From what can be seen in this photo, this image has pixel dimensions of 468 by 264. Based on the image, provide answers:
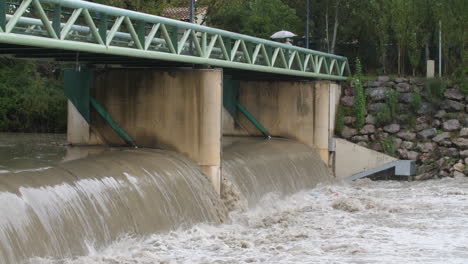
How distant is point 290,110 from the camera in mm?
31141

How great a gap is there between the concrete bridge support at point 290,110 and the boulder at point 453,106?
455cm

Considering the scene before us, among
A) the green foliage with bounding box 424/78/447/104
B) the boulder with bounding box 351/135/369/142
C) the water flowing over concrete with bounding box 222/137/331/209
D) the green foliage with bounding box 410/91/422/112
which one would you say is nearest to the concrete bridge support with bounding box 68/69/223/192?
the water flowing over concrete with bounding box 222/137/331/209

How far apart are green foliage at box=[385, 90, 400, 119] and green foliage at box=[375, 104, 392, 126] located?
0.37ft

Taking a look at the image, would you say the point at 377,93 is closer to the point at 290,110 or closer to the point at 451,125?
the point at 451,125

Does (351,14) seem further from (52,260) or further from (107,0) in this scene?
(52,260)

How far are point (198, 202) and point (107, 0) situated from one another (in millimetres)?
24649

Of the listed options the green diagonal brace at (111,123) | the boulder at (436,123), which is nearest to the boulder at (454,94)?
the boulder at (436,123)

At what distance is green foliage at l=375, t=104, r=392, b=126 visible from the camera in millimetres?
32000

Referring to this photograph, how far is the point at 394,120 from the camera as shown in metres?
32.0

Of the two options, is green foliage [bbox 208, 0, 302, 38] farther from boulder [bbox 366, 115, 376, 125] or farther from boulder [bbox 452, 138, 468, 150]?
boulder [bbox 452, 138, 468, 150]

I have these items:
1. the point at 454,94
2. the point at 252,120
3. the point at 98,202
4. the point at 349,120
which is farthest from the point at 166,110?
the point at 454,94

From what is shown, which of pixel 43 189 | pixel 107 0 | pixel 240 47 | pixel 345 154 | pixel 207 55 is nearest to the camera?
pixel 43 189

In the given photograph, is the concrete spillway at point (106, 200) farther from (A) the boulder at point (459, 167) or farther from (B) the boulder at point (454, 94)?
(B) the boulder at point (454, 94)

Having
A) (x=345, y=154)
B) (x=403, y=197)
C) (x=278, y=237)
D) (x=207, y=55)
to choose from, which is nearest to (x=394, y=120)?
(x=345, y=154)
